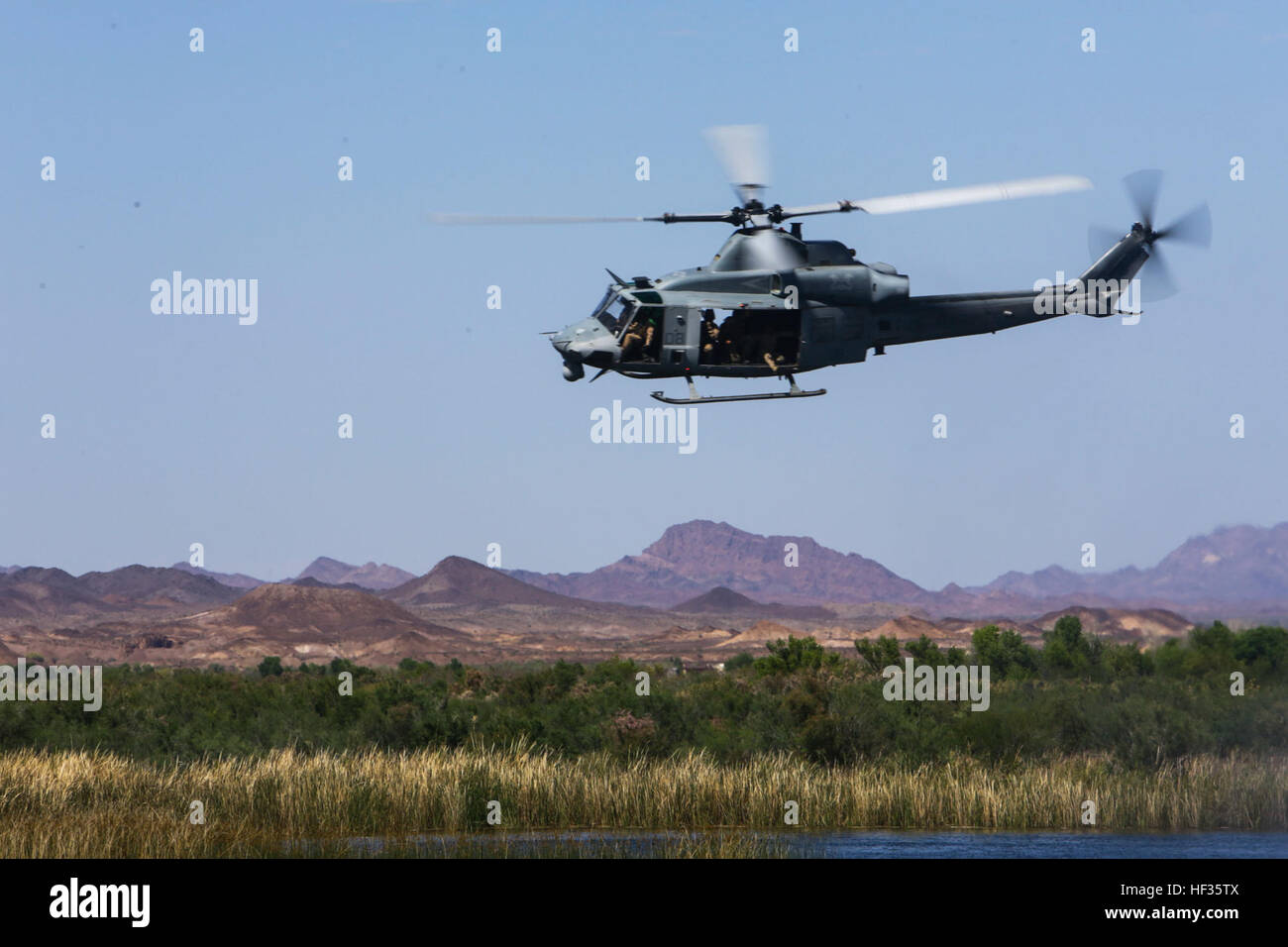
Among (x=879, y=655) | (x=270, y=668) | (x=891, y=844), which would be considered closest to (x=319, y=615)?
(x=270, y=668)

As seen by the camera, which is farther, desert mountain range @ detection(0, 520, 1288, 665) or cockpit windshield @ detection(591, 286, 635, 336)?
desert mountain range @ detection(0, 520, 1288, 665)

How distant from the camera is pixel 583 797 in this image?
32.6m

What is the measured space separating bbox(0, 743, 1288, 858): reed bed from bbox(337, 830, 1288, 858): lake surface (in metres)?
0.38

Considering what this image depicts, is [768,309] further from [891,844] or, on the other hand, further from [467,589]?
[467,589]

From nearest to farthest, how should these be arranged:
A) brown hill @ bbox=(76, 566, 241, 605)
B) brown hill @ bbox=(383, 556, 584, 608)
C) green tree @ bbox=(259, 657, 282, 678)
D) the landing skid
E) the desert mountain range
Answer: the landing skid < green tree @ bbox=(259, 657, 282, 678) < the desert mountain range < brown hill @ bbox=(383, 556, 584, 608) < brown hill @ bbox=(76, 566, 241, 605)

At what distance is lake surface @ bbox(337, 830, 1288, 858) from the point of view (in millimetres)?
29016

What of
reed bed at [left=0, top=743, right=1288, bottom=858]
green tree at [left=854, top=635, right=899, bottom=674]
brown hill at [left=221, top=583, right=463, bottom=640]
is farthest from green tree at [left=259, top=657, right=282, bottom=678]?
reed bed at [left=0, top=743, right=1288, bottom=858]

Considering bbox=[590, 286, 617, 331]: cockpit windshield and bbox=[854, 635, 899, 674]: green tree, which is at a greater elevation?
bbox=[590, 286, 617, 331]: cockpit windshield

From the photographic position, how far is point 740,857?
27.1m

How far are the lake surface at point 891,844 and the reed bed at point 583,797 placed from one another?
1.26 ft

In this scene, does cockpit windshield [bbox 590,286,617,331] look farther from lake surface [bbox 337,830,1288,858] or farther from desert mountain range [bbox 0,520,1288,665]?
desert mountain range [bbox 0,520,1288,665]

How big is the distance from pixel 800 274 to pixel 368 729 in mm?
17951

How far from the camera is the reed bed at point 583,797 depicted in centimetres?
3164
